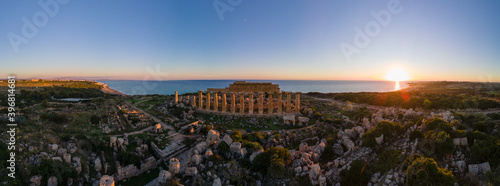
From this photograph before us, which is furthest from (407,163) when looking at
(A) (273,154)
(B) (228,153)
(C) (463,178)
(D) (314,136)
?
(B) (228,153)

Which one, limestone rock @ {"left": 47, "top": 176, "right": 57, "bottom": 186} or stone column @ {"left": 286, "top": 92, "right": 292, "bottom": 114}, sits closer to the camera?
limestone rock @ {"left": 47, "top": 176, "right": 57, "bottom": 186}

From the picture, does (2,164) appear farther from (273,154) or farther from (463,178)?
(463,178)

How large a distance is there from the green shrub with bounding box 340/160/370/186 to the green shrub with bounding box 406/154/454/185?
2275 millimetres

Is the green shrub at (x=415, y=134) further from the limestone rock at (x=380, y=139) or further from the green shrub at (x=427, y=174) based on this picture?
the green shrub at (x=427, y=174)

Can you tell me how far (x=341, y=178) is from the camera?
12.6 meters

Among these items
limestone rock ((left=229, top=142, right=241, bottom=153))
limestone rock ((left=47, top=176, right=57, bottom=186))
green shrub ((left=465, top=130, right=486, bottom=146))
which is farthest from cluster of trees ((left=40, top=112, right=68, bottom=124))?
green shrub ((left=465, top=130, right=486, bottom=146))

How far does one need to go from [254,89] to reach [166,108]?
1783 cm

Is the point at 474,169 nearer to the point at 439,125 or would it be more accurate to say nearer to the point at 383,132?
the point at 439,125

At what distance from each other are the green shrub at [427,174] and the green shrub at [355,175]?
7.46 feet

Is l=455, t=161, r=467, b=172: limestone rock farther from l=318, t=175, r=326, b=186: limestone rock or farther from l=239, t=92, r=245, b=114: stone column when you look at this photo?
l=239, t=92, r=245, b=114: stone column

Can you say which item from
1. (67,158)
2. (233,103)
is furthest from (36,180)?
(233,103)

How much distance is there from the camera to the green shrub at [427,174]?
9.64 m

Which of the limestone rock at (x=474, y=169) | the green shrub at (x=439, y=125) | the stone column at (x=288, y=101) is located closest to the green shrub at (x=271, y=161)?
the limestone rock at (x=474, y=169)

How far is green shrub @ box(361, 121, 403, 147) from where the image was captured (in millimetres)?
15372
